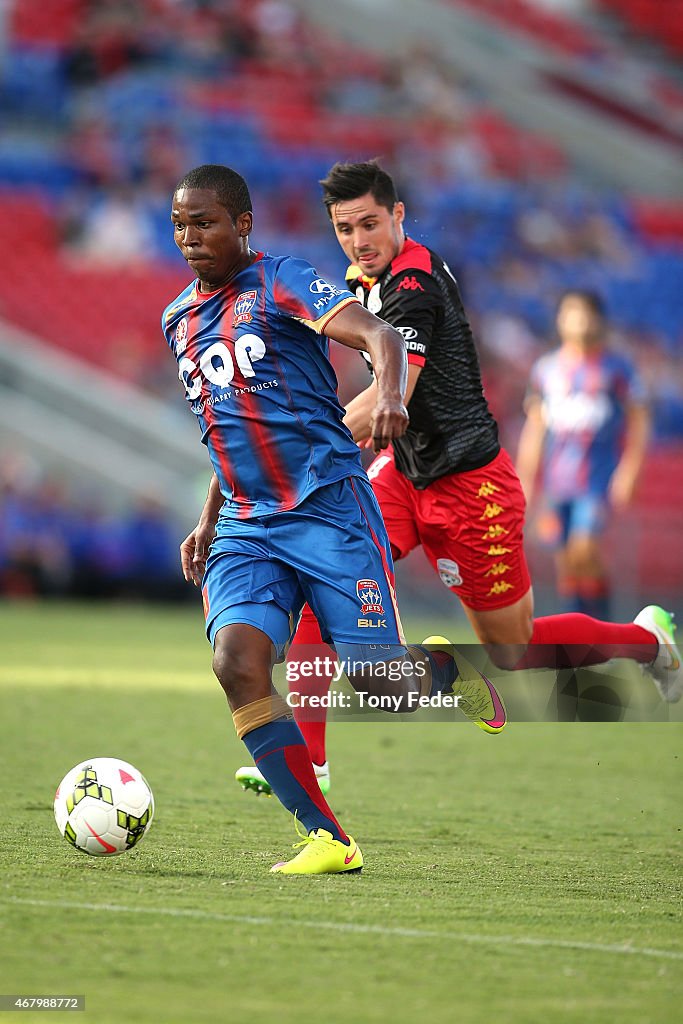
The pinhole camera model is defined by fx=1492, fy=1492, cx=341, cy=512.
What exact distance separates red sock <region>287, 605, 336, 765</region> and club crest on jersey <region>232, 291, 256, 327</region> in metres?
1.38

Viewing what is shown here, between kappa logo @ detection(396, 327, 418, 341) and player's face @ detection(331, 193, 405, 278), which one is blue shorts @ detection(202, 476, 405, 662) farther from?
player's face @ detection(331, 193, 405, 278)

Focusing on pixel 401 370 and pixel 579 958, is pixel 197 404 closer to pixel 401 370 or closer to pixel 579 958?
pixel 401 370

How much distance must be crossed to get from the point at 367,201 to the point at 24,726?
3.76m

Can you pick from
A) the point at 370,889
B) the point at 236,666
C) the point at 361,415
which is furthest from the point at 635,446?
the point at 370,889

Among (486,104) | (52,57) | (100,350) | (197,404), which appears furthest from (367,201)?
(486,104)

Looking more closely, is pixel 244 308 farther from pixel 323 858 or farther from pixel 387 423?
pixel 323 858

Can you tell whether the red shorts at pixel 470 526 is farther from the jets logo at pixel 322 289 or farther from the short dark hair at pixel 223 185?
the short dark hair at pixel 223 185

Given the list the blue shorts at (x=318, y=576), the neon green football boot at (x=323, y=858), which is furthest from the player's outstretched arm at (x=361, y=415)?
the neon green football boot at (x=323, y=858)

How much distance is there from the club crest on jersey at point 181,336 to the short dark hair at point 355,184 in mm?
1125

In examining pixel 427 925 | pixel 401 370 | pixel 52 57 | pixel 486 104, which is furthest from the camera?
pixel 486 104

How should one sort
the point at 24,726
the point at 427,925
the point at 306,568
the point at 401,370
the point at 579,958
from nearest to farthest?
the point at 579,958 → the point at 427,925 → the point at 401,370 → the point at 306,568 → the point at 24,726

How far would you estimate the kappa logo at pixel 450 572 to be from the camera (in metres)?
6.18

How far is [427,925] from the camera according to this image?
3980 mm

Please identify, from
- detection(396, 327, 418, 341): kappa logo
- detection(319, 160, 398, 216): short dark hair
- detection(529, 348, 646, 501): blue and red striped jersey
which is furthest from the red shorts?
detection(529, 348, 646, 501): blue and red striped jersey
